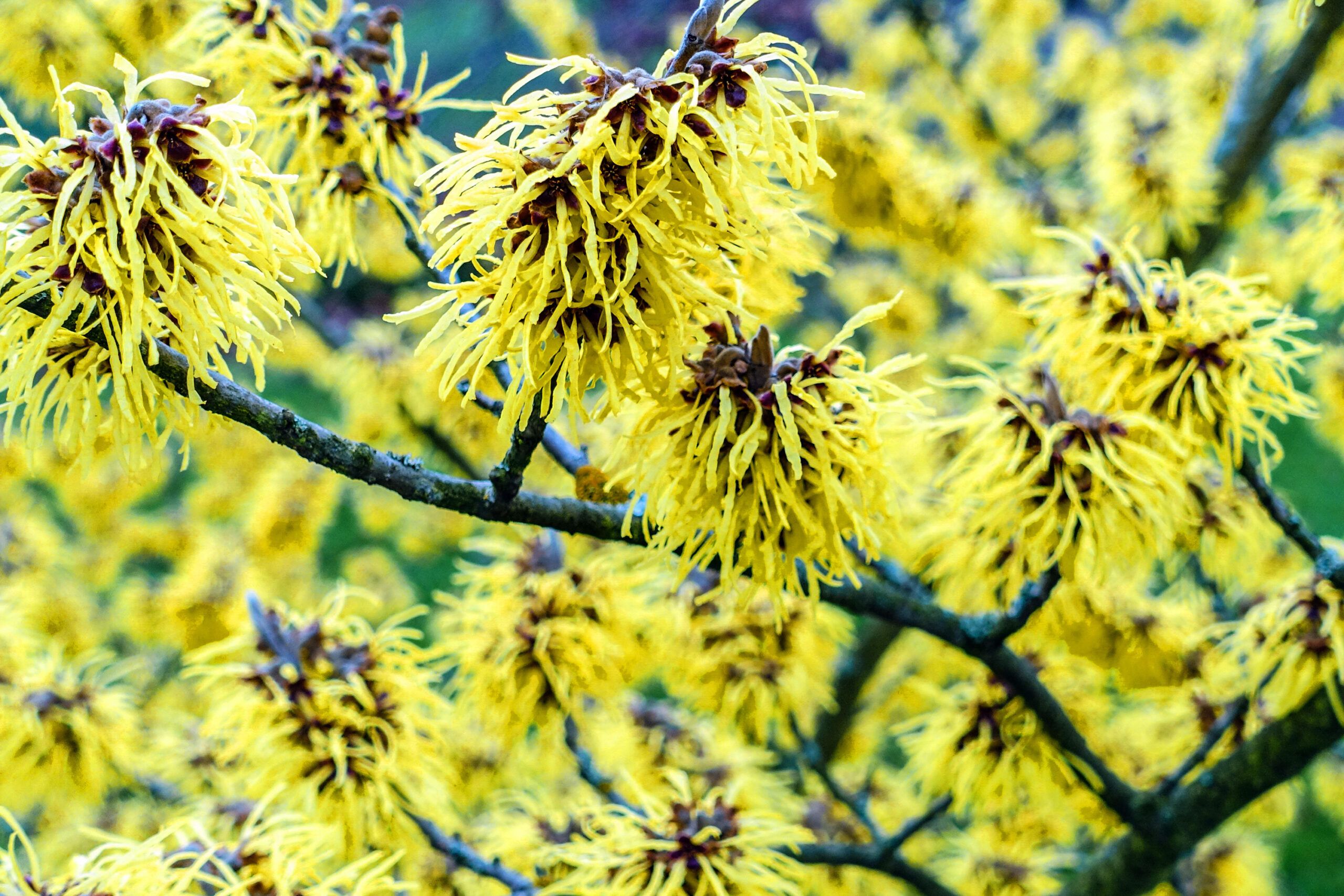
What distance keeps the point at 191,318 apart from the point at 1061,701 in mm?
2237

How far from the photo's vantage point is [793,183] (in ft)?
3.25

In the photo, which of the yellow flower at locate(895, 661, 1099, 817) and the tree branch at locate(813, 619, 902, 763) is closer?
the yellow flower at locate(895, 661, 1099, 817)

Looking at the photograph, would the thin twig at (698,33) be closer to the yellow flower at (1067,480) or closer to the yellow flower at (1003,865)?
the yellow flower at (1067,480)

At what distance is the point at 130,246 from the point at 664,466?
0.60m

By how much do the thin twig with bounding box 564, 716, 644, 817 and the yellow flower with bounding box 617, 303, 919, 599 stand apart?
0.88 metres

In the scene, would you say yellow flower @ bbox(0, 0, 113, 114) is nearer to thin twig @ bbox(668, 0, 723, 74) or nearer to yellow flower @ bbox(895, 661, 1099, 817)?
thin twig @ bbox(668, 0, 723, 74)

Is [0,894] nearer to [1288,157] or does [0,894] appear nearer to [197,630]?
[197,630]

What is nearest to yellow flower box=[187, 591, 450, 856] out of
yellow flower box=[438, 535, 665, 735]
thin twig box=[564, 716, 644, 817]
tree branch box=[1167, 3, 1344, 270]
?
yellow flower box=[438, 535, 665, 735]

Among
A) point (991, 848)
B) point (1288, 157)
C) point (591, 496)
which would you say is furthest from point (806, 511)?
point (1288, 157)

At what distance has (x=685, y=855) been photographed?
4.89 ft

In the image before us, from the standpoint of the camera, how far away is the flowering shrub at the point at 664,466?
969 mm

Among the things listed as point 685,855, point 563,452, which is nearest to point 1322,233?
point 563,452

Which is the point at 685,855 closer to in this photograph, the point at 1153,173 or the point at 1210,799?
the point at 1210,799

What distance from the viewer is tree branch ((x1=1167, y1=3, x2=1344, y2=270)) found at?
2.87 meters
